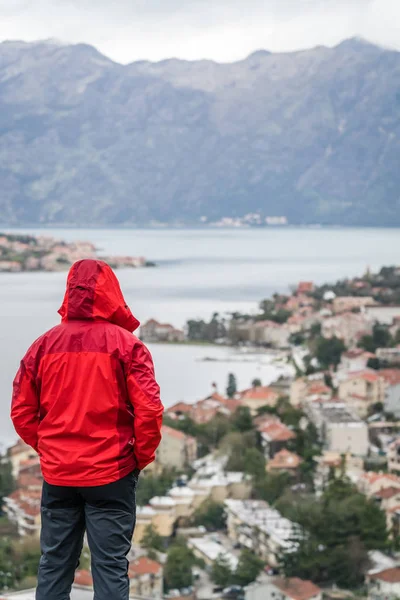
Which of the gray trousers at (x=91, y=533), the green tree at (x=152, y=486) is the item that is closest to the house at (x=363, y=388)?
the green tree at (x=152, y=486)

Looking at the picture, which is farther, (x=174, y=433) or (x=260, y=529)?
(x=174, y=433)

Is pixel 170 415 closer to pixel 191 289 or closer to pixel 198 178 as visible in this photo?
pixel 191 289

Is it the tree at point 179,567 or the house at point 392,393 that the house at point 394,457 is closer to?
the house at point 392,393

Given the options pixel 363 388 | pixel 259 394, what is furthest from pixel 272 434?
pixel 363 388

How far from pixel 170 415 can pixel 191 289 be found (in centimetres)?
1757

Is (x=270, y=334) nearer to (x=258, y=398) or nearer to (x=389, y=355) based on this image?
(x=389, y=355)

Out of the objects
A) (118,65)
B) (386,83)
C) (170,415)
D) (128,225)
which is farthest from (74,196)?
(170,415)

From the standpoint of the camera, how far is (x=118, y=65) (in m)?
63.5

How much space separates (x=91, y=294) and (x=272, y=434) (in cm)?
679

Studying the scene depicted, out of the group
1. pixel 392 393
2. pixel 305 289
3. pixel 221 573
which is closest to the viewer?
pixel 221 573

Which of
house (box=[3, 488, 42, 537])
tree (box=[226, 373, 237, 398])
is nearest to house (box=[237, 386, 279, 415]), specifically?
tree (box=[226, 373, 237, 398])

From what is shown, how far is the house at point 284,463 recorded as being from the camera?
253 inches

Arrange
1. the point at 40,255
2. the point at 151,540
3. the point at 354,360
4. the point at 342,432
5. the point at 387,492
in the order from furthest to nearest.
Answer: the point at 40,255, the point at 354,360, the point at 342,432, the point at 387,492, the point at 151,540

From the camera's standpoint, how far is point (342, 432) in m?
7.73
